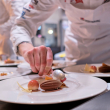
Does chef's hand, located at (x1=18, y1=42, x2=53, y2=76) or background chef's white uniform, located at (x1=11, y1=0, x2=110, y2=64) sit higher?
background chef's white uniform, located at (x1=11, y1=0, x2=110, y2=64)

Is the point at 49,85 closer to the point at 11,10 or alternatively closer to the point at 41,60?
the point at 41,60

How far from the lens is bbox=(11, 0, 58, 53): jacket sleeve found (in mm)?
1046

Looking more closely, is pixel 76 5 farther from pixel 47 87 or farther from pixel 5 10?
pixel 5 10

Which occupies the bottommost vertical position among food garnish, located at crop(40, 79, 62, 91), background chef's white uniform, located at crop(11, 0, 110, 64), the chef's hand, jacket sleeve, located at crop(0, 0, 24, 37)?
food garnish, located at crop(40, 79, 62, 91)

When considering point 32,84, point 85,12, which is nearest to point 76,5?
point 85,12

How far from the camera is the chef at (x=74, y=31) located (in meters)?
0.73

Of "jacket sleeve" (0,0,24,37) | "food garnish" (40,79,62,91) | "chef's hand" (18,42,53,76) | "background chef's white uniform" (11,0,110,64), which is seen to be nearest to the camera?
"food garnish" (40,79,62,91)

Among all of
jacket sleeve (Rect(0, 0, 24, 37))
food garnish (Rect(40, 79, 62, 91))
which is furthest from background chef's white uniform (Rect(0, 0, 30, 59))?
food garnish (Rect(40, 79, 62, 91))

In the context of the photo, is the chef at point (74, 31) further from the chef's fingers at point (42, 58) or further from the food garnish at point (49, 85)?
the food garnish at point (49, 85)

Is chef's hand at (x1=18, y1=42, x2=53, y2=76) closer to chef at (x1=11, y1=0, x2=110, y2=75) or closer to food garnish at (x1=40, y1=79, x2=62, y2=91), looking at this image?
chef at (x1=11, y1=0, x2=110, y2=75)

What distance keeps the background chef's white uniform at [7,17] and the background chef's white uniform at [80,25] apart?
0.85m

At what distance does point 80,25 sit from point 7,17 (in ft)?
4.49

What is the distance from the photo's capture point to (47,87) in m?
0.46

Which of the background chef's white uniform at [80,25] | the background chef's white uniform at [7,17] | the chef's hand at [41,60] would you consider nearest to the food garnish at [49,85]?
the chef's hand at [41,60]
